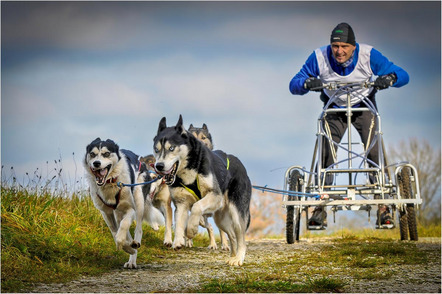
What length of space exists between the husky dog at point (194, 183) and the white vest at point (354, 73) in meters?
3.05

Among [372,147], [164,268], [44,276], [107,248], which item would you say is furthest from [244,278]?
[372,147]

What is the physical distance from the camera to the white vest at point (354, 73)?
8.49 meters

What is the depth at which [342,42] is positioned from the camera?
27.2 feet

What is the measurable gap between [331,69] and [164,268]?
3.93 m

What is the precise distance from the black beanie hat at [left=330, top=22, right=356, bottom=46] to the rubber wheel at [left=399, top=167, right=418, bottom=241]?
7.19ft

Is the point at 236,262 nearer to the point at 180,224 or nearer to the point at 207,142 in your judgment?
→ the point at 180,224

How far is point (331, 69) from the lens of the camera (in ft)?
28.1

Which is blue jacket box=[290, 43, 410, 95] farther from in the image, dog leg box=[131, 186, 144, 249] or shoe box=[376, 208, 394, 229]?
dog leg box=[131, 186, 144, 249]

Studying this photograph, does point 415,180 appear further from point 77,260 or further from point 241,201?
point 77,260

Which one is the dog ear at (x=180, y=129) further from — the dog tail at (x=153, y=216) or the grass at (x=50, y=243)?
the dog tail at (x=153, y=216)

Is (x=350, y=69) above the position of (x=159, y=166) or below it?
above

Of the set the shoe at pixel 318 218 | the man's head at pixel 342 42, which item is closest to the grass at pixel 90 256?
the shoe at pixel 318 218

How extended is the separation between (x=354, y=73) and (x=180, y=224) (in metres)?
4.19

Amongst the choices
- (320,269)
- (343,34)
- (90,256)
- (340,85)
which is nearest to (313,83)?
(340,85)
